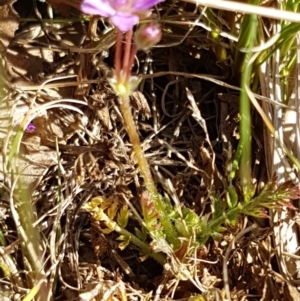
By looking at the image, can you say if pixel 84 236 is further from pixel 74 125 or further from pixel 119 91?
pixel 119 91

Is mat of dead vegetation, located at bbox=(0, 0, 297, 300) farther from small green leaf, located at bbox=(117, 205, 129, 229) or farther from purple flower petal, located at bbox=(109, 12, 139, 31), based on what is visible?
purple flower petal, located at bbox=(109, 12, 139, 31)

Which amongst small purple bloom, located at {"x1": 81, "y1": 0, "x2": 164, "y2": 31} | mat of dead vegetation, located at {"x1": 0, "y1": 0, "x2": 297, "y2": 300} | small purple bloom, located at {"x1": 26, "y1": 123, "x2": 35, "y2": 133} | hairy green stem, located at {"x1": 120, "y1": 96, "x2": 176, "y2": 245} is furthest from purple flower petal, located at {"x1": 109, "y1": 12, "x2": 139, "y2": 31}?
small purple bloom, located at {"x1": 26, "y1": 123, "x2": 35, "y2": 133}

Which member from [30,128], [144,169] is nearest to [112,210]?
[144,169]

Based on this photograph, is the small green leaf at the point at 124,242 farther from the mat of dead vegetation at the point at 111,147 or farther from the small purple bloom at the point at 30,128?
the small purple bloom at the point at 30,128

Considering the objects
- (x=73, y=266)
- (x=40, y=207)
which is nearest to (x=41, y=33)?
(x=40, y=207)

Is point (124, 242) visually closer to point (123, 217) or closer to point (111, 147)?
point (123, 217)
